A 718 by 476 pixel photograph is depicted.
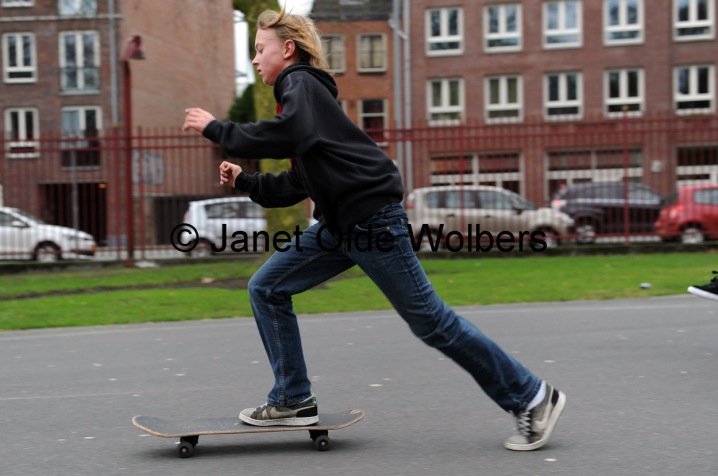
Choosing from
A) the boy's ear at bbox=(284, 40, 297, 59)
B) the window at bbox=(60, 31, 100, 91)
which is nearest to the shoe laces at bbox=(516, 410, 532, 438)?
the boy's ear at bbox=(284, 40, 297, 59)

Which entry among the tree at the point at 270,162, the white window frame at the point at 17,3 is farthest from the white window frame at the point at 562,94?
the tree at the point at 270,162

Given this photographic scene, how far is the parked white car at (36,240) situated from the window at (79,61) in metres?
24.4

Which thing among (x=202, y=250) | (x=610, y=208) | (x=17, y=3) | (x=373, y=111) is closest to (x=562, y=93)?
(x=373, y=111)

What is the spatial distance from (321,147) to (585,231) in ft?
44.1

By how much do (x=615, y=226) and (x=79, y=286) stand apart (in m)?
9.38

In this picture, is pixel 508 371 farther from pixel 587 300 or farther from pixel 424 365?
pixel 587 300

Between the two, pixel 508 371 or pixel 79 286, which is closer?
pixel 508 371

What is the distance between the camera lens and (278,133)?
368 cm

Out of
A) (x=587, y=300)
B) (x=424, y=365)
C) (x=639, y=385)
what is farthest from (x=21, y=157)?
(x=639, y=385)

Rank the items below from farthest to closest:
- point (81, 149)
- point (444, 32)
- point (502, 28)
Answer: point (444, 32)
point (502, 28)
point (81, 149)

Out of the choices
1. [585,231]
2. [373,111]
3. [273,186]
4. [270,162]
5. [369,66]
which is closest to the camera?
[273,186]

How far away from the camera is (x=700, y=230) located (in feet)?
54.5

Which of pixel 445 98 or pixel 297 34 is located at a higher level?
pixel 445 98

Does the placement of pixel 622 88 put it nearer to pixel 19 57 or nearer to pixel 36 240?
pixel 19 57
